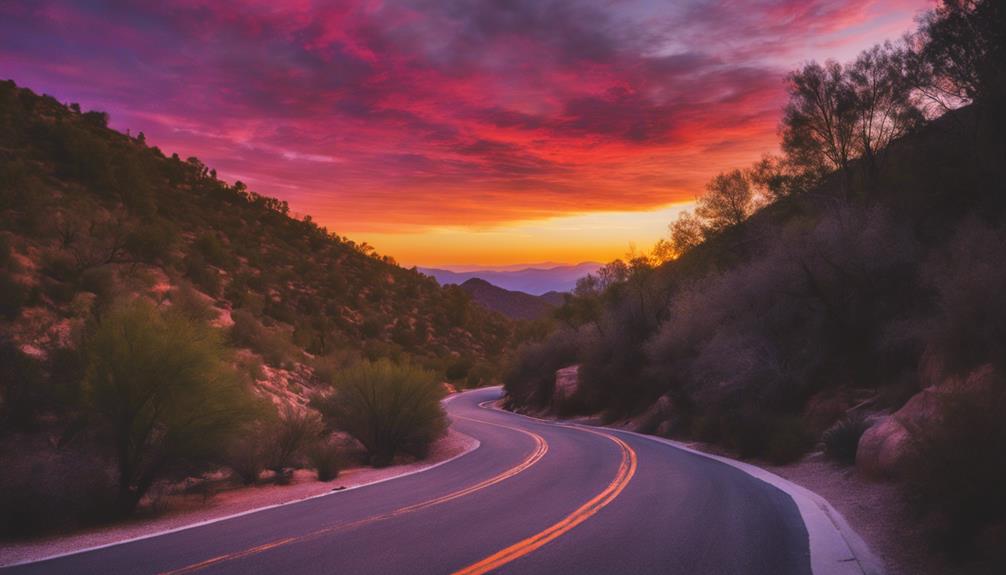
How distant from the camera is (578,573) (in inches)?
261

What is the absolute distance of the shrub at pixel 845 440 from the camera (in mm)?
14545

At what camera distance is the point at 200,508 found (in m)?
11.9

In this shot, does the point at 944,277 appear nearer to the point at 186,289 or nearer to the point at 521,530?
the point at 521,530

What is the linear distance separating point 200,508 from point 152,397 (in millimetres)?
2275

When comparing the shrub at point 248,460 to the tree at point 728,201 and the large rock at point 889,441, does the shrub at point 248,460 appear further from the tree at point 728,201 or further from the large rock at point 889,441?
the tree at point 728,201

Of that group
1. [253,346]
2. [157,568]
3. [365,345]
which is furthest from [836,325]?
[365,345]

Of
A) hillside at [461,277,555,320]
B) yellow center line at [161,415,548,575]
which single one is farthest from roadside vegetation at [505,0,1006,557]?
hillside at [461,277,555,320]

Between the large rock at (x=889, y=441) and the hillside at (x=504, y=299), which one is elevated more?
the hillside at (x=504, y=299)

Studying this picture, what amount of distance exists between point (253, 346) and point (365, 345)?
715 inches

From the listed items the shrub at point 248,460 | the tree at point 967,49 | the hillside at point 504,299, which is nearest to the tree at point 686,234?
the tree at point 967,49

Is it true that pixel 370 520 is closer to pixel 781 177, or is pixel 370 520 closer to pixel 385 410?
pixel 385 410

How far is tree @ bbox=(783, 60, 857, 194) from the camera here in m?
31.7

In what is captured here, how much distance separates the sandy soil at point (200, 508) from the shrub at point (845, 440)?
1059 cm

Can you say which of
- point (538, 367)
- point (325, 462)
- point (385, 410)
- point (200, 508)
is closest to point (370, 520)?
point (200, 508)
